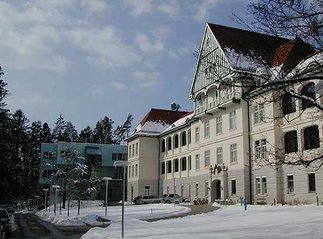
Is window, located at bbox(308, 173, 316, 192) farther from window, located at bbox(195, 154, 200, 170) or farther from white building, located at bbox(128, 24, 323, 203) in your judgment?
window, located at bbox(195, 154, 200, 170)

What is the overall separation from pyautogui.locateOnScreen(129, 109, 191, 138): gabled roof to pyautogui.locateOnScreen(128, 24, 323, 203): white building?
0.18m

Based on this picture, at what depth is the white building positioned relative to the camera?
12336 millimetres

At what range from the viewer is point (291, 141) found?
141 ft

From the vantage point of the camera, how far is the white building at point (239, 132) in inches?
486

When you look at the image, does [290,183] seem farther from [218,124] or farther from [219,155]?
[218,124]

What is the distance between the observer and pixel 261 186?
45594mm

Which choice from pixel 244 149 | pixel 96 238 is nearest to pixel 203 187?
pixel 244 149

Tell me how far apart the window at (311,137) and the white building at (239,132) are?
9cm

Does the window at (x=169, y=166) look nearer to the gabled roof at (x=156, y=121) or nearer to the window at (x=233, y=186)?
the gabled roof at (x=156, y=121)

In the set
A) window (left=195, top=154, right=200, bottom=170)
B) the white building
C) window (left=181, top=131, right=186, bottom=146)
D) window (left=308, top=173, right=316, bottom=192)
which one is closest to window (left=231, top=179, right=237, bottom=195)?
the white building

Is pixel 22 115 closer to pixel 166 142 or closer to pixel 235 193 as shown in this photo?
pixel 166 142

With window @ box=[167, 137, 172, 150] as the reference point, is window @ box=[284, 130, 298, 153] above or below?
below

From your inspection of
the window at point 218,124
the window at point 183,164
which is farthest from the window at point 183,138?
the window at point 218,124

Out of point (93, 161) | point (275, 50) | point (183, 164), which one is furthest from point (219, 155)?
point (93, 161)
